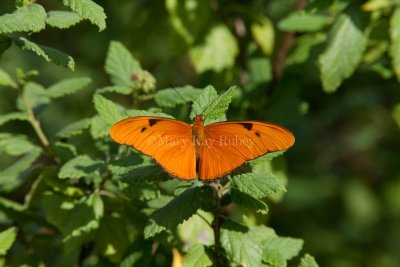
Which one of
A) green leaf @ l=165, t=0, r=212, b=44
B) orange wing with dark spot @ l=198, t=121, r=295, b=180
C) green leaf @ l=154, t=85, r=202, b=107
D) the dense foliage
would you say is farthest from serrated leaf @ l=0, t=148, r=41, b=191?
green leaf @ l=165, t=0, r=212, b=44

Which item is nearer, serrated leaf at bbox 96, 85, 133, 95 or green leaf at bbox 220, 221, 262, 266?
green leaf at bbox 220, 221, 262, 266

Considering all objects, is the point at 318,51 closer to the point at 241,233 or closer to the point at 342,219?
the point at 241,233

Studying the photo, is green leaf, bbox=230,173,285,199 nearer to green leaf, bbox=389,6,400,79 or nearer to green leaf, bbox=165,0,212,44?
green leaf, bbox=389,6,400,79

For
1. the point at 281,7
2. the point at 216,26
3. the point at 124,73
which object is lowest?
the point at 124,73

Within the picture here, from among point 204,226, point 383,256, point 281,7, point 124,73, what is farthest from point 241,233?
point 383,256

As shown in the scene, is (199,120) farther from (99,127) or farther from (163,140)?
(99,127)

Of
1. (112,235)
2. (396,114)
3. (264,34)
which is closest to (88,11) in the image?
(112,235)
